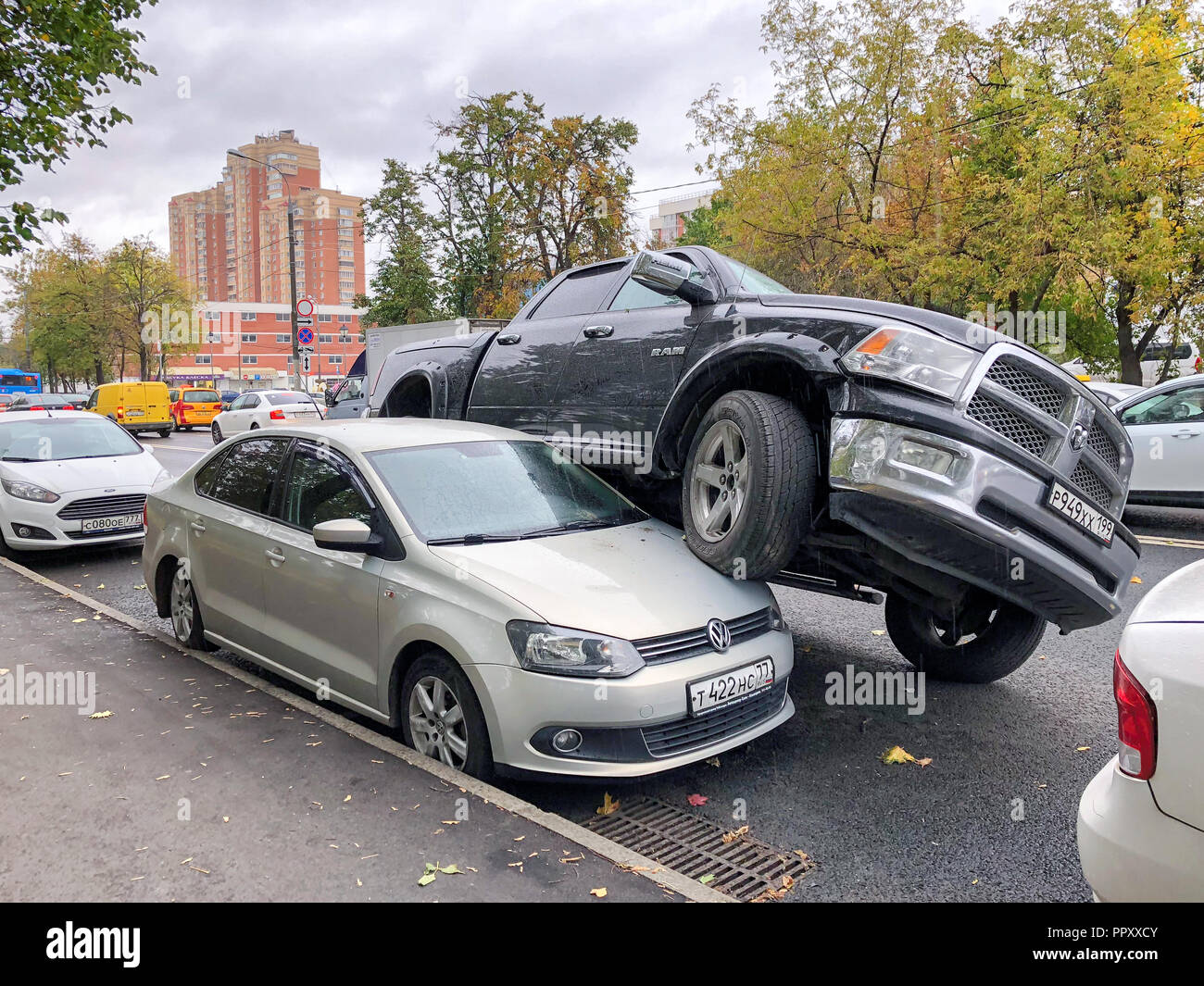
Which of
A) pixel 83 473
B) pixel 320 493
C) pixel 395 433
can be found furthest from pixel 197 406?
pixel 320 493

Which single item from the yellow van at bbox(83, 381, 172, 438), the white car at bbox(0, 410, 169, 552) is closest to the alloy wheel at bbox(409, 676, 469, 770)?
the white car at bbox(0, 410, 169, 552)

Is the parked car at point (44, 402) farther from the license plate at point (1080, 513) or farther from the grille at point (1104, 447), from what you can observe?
the license plate at point (1080, 513)

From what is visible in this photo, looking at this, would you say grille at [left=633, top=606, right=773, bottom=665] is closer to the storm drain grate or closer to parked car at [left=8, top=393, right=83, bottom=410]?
the storm drain grate

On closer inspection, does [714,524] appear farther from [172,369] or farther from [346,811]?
[172,369]

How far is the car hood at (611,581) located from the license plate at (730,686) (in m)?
0.23

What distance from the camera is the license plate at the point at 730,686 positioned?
11.9ft

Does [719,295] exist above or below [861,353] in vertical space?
above

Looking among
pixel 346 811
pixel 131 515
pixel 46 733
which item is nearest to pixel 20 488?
pixel 131 515

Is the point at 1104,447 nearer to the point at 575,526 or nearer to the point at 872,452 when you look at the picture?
the point at 872,452

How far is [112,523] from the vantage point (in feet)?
30.6

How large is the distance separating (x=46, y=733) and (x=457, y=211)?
3102cm

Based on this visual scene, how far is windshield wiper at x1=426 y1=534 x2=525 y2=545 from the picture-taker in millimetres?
4113

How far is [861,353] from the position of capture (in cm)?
388

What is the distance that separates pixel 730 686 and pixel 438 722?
47.1 inches
